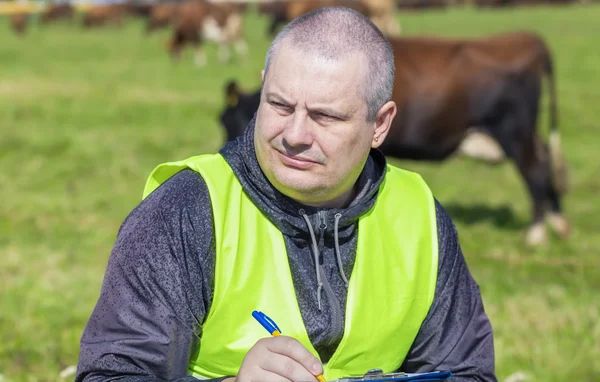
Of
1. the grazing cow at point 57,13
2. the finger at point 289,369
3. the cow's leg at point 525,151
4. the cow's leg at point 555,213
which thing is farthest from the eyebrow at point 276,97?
the grazing cow at point 57,13

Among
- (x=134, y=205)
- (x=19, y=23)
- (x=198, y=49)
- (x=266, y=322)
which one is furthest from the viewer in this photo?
(x=19, y=23)

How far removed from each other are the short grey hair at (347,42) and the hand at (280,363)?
2.19 ft

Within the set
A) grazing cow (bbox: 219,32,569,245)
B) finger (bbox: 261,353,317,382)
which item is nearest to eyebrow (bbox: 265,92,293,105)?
finger (bbox: 261,353,317,382)

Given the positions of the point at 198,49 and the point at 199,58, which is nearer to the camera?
the point at 199,58

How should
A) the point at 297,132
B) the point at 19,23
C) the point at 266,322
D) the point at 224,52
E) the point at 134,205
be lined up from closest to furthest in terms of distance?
the point at 266,322 → the point at 297,132 → the point at 134,205 → the point at 224,52 → the point at 19,23

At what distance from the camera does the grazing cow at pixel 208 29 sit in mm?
23312

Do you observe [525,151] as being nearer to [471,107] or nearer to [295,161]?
[471,107]

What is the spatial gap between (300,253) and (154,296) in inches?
16.4

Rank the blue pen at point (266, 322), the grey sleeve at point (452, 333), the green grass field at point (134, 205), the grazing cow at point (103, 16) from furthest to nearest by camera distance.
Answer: the grazing cow at point (103, 16) → the green grass field at point (134, 205) → the grey sleeve at point (452, 333) → the blue pen at point (266, 322)

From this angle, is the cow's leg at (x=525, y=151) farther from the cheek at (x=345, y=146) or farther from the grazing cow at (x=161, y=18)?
the grazing cow at (x=161, y=18)

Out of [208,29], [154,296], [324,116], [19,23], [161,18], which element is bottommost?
[161,18]

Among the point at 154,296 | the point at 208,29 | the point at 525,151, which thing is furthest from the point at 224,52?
the point at 154,296

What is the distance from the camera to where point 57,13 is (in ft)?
148

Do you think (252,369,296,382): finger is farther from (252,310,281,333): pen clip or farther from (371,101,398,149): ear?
(371,101,398,149): ear
